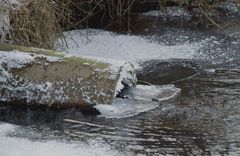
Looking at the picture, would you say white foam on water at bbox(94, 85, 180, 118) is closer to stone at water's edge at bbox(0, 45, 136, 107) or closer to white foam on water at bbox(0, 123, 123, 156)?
stone at water's edge at bbox(0, 45, 136, 107)

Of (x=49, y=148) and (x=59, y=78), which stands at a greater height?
(x=59, y=78)

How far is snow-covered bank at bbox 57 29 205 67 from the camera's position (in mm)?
8781

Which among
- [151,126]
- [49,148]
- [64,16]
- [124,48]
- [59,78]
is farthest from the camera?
[124,48]

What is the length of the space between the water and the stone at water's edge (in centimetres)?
14

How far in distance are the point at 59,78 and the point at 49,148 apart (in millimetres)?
1408

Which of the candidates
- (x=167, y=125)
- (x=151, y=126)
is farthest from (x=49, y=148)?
(x=167, y=125)

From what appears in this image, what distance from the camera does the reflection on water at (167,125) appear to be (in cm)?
527

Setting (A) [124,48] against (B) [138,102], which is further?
(A) [124,48]

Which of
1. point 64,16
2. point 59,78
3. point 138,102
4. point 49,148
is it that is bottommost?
point 49,148

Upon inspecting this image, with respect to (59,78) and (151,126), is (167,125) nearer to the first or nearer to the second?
(151,126)

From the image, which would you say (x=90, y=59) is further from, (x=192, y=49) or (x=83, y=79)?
(x=192, y=49)

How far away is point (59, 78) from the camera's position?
639 centimetres

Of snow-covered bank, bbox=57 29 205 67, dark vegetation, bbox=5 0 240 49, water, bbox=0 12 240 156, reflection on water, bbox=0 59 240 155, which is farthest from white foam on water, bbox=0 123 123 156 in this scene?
snow-covered bank, bbox=57 29 205 67

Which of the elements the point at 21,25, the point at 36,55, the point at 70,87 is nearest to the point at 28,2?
the point at 21,25
